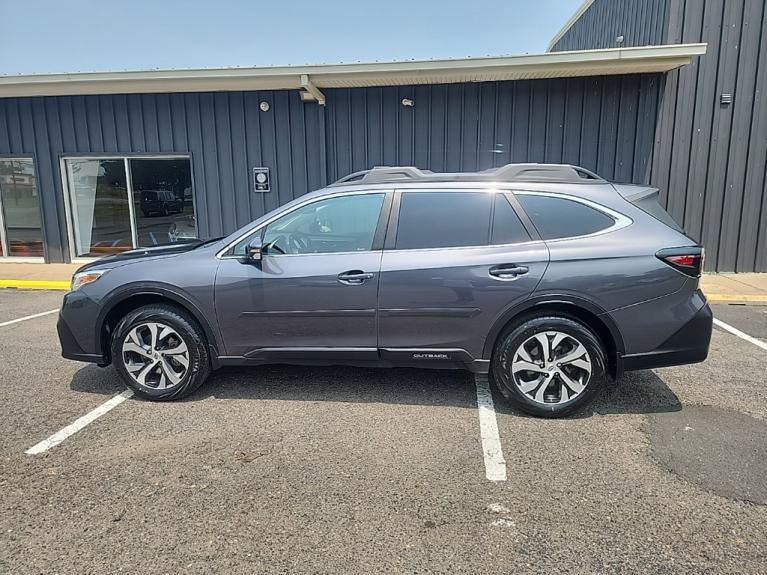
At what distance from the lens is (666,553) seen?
248 centimetres

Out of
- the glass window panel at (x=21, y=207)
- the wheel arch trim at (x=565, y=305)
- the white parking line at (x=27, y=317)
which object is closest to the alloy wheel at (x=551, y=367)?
the wheel arch trim at (x=565, y=305)

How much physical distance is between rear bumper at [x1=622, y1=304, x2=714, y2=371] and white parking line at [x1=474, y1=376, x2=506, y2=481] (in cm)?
102

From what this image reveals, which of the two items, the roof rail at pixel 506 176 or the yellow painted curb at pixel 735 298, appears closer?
the roof rail at pixel 506 176

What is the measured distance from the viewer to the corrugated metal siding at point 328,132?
9.28m

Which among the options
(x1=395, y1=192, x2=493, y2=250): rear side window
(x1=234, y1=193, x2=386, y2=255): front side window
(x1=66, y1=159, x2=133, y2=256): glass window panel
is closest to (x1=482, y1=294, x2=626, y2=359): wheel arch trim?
(x1=395, y1=192, x2=493, y2=250): rear side window

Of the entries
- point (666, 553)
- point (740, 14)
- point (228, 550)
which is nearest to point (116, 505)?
point (228, 550)

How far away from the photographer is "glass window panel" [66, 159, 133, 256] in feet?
Answer: 35.1

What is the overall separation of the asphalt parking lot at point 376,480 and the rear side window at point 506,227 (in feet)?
4.14

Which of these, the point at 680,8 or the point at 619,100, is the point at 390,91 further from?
the point at 680,8

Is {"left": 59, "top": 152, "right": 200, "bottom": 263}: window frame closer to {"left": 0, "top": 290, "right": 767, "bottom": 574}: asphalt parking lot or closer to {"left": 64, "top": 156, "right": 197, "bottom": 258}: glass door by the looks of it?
{"left": 64, "top": 156, "right": 197, "bottom": 258}: glass door

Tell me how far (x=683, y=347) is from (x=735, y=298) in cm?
499

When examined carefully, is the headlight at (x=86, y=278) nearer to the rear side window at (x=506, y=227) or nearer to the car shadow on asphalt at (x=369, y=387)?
the car shadow on asphalt at (x=369, y=387)

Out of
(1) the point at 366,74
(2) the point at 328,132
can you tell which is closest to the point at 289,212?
(1) the point at 366,74

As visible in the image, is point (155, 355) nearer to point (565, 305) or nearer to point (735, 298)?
point (565, 305)
